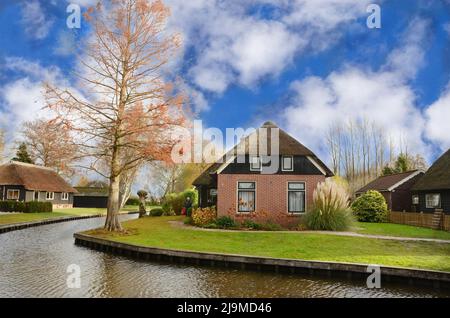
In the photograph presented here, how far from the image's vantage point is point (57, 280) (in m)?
10.6

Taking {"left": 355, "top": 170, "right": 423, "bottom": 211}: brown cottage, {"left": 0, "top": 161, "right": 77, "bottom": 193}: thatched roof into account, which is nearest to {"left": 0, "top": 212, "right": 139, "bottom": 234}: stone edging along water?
{"left": 0, "top": 161, "right": 77, "bottom": 193}: thatched roof

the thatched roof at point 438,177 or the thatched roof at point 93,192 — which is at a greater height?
the thatched roof at point 438,177

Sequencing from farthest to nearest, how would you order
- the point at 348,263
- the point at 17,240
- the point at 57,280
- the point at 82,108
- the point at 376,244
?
1. the point at 82,108
2. the point at 17,240
3. the point at 376,244
4. the point at 348,263
5. the point at 57,280

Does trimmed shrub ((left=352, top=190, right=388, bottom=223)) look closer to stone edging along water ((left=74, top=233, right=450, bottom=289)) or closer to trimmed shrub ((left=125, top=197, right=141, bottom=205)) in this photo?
stone edging along water ((left=74, top=233, right=450, bottom=289))

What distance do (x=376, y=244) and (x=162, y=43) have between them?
14.7 meters

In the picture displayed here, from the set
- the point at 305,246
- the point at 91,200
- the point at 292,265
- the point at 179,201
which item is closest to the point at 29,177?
the point at 91,200

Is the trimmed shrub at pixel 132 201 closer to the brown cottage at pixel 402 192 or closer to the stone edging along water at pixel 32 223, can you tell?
the stone edging along water at pixel 32 223

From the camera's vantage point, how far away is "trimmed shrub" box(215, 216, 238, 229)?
2139cm

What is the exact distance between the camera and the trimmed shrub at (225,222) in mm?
21391

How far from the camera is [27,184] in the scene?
40.4 m

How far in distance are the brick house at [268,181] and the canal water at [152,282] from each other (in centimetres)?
931

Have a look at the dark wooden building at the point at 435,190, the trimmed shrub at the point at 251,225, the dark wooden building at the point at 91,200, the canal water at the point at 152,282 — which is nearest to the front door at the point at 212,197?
the trimmed shrub at the point at 251,225
